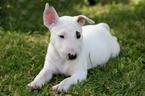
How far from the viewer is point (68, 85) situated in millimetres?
5848

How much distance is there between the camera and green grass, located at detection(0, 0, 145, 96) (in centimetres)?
596

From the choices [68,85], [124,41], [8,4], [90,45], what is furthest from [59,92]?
[8,4]

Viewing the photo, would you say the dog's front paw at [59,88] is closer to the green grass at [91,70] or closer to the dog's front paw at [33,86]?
the green grass at [91,70]

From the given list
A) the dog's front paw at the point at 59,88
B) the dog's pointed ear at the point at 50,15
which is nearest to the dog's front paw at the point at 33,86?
the dog's front paw at the point at 59,88

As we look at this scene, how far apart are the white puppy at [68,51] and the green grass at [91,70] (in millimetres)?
100

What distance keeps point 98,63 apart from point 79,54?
2.31 feet

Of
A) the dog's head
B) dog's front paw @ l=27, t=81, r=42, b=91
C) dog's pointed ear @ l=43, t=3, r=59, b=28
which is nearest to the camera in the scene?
the dog's head

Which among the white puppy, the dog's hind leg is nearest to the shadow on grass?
the white puppy

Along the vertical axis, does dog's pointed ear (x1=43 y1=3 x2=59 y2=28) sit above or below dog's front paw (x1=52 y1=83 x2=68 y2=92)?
above

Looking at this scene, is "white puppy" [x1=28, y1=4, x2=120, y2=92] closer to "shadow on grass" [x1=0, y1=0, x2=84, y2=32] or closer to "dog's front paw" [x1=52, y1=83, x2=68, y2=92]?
"dog's front paw" [x1=52, y1=83, x2=68, y2=92]

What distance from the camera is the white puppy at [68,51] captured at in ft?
19.0

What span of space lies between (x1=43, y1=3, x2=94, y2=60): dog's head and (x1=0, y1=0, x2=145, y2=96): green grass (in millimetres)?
428

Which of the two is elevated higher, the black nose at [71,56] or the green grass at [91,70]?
the black nose at [71,56]

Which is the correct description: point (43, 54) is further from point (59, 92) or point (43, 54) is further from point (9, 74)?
point (59, 92)
